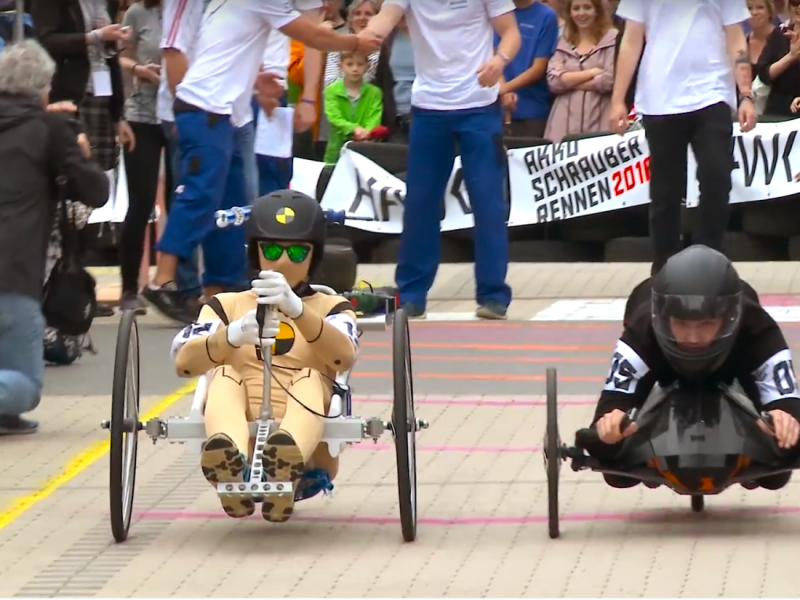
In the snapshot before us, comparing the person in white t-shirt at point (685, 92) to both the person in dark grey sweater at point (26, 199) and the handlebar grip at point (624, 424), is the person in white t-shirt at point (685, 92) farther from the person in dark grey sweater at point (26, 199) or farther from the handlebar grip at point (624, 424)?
the handlebar grip at point (624, 424)

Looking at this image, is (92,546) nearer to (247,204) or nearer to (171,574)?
(171,574)

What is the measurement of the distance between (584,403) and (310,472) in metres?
2.59

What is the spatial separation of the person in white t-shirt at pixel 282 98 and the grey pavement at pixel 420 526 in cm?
250

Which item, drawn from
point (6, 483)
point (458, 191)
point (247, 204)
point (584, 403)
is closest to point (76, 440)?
point (6, 483)

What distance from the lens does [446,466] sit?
24.8 ft

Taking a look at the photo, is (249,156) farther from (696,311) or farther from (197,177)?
(696,311)

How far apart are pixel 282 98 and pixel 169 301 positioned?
1.86 m

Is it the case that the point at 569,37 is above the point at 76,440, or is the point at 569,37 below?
above

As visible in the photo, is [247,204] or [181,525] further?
[247,204]

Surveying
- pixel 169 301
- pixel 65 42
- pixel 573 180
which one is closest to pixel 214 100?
pixel 65 42

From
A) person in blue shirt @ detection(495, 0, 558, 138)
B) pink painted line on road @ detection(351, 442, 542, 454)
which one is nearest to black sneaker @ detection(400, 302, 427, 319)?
person in blue shirt @ detection(495, 0, 558, 138)

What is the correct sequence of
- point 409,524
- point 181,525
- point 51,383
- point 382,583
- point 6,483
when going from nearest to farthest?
1. point 382,583
2. point 409,524
3. point 181,525
4. point 6,483
5. point 51,383

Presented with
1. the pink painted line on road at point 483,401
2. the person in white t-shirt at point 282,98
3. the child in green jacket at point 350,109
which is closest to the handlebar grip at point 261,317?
the pink painted line on road at point 483,401

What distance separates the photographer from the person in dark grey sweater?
25.6 feet
